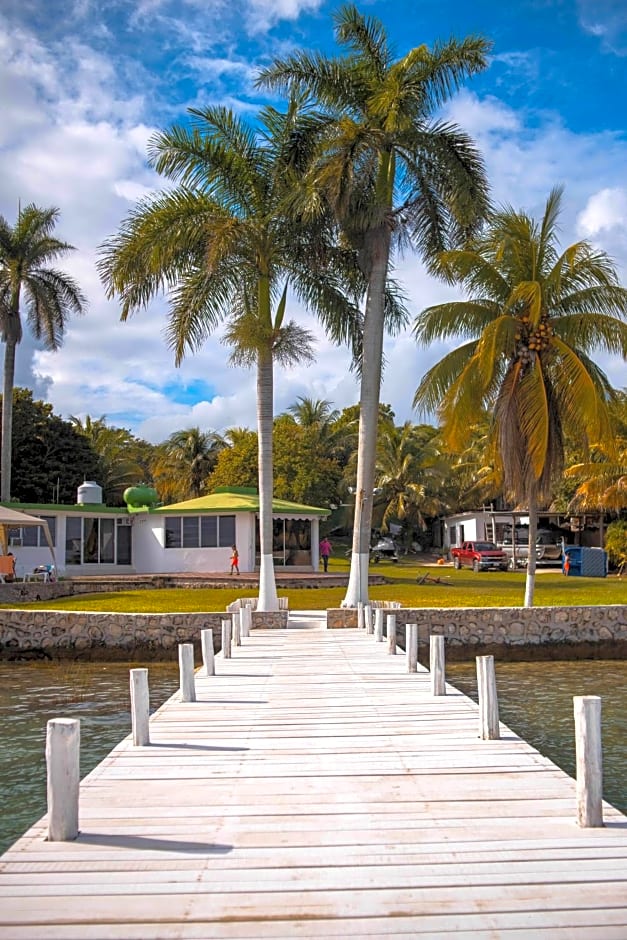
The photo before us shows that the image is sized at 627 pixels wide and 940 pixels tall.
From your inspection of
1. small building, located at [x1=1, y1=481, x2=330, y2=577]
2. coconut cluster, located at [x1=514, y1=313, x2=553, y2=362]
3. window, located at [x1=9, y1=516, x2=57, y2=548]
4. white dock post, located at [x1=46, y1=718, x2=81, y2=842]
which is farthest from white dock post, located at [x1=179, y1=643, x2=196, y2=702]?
window, located at [x1=9, y1=516, x2=57, y2=548]

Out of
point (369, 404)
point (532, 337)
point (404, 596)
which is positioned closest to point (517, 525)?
point (404, 596)

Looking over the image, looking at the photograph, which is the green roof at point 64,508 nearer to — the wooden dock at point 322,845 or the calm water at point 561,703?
A: the calm water at point 561,703

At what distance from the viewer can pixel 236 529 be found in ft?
114

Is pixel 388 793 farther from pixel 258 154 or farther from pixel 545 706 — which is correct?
pixel 258 154

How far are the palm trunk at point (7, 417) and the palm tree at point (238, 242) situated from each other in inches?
727

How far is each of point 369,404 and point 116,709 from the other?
8926mm

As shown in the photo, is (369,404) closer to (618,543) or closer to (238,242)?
(238,242)

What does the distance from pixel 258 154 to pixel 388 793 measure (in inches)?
645

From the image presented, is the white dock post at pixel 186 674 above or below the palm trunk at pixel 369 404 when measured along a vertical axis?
below

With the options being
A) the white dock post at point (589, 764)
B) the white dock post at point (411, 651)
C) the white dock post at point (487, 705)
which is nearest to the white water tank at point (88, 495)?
the white dock post at point (411, 651)

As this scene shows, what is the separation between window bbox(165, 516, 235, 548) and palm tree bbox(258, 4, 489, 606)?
15477 mm

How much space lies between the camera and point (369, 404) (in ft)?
64.8

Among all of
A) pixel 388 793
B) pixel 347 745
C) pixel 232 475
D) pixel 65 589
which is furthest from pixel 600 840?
pixel 232 475

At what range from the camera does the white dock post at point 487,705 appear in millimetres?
8367
